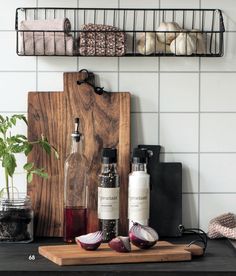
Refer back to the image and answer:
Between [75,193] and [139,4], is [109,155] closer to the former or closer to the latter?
[75,193]

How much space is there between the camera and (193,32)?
2266mm

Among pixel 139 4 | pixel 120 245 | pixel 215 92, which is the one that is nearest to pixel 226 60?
pixel 215 92

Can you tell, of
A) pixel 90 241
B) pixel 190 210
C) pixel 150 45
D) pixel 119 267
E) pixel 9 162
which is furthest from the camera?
pixel 190 210

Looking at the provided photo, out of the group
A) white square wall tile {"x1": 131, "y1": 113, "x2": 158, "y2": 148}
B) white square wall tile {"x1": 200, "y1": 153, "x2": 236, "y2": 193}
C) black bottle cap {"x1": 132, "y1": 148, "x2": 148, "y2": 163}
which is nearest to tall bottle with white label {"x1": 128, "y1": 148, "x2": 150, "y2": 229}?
black bottle cap {"x1": 132, "y1": 148, "x2": 148, "y2": 163}

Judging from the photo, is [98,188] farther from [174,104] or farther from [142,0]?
[142,0]

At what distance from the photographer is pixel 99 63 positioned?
2.34 m

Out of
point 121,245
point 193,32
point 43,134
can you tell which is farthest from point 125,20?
point 121,245

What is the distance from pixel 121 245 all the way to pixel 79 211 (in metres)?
0.28

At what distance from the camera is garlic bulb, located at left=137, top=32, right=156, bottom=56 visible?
2.27 m

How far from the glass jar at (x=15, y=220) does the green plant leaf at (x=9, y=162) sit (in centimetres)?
9

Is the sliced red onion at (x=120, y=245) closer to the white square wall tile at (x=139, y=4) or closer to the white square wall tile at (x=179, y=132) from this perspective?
the white square wall tile at (x=179, y=132)

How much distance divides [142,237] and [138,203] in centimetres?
20

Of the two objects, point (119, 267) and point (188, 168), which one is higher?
point (188, 168)

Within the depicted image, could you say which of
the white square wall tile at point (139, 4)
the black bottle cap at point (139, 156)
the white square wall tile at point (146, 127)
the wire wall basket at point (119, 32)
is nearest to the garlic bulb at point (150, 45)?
the wire wall basket at point (119, 32)
